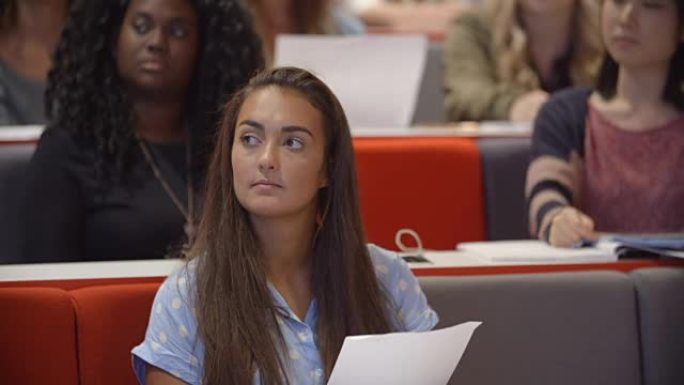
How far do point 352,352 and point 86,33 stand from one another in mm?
962

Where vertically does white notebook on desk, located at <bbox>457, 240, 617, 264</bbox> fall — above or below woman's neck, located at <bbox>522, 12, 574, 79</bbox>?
below

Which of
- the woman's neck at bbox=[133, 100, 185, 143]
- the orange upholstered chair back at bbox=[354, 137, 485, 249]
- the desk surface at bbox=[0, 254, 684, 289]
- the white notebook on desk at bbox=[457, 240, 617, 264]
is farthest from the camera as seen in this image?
the orange upholstered chair back at bbox=[354, 137, 485, 249]

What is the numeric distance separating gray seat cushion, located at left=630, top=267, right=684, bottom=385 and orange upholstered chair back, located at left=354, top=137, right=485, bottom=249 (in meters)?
0.81

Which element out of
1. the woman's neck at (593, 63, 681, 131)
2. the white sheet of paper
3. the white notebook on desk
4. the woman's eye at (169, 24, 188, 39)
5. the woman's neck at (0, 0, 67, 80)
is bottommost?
the white notebook on desk

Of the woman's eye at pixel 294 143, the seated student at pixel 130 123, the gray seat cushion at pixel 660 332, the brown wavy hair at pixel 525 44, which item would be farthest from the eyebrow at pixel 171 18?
the brown wavy hair at pixel 525 44

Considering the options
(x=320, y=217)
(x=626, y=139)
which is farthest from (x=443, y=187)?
(x=320, y=217)

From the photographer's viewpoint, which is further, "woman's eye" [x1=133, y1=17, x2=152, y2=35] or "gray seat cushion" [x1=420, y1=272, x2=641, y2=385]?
"woman's eye" [x1=133, y1=17, x2=152, y2=35]

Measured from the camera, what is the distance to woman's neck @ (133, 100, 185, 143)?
2.24m

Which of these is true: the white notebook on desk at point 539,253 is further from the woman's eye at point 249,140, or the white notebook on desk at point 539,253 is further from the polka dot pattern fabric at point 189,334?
the woman's eye at point 249,140

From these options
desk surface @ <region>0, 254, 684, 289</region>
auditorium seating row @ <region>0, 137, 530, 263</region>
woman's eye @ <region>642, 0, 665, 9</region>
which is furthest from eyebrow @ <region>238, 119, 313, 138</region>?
auditorium seating row @ <region>0, 137, 530, 263</region>

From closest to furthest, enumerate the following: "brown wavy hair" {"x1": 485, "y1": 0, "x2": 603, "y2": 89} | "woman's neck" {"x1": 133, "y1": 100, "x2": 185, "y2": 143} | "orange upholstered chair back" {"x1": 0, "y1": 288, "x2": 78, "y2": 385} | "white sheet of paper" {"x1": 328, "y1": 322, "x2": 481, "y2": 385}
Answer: "white sheet of paper" {"x1": 328, "y1": 322, "x2": 481, "y2": 385}
"orange upholstered chair back" {"x1": 0, "y1": 288, "x2": 78, "y2": 385}
"woman's neck" {"x1": 133, "y1": 100, "x2": 185, "y2": 143}
"brown wavy hair" {"x1": 485, "y1": 0, "x2": 603, "y2": 89}

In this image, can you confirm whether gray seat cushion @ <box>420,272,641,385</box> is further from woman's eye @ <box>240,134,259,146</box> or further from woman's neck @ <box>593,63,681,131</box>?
woman's neck @ <box>593,63,681,131</box>

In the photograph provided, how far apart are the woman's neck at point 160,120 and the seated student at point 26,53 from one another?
665 mm

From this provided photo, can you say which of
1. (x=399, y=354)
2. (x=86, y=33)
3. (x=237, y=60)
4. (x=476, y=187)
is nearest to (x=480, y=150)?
(x=476, y=187)
